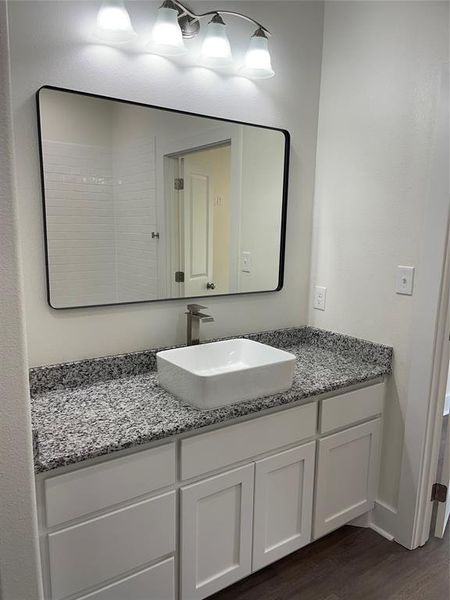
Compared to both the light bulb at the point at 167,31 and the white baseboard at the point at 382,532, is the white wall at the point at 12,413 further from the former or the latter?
the white baseboard at the point at 382,532

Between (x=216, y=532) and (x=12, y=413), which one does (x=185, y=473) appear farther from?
(x=12, y=413)

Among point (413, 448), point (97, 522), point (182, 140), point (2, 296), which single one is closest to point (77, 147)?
point (182, 140)

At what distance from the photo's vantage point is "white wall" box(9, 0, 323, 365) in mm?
1461

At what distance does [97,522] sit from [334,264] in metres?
1.53

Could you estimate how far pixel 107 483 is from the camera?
127cm

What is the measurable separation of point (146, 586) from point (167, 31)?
1916 millimetres

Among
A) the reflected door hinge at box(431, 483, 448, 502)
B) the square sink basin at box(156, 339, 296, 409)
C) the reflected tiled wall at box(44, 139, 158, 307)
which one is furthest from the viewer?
the reflected door hinge at box(431, 483, 448, 502)

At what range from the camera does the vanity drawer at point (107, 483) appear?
1.19 metres

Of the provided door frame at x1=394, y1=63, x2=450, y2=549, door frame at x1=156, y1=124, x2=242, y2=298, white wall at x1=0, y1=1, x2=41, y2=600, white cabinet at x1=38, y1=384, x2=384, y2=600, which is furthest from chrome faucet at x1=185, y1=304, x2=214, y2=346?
white wall at x1=0, y1=1, x2=41, y2=600

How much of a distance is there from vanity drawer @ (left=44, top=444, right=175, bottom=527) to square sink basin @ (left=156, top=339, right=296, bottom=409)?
21 centimetres

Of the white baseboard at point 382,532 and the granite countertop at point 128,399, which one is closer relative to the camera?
the granite countertop at point 128,399

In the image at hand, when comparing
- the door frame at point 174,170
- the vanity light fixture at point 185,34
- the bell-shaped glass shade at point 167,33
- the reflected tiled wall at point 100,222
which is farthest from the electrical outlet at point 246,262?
the bell-shaped glass shade at point 167,33

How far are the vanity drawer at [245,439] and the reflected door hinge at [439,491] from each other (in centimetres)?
73

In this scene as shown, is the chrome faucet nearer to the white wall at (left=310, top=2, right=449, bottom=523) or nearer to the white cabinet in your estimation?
the white cabinet
